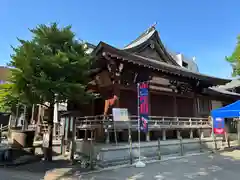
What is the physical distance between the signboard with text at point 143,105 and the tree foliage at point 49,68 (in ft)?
9.57

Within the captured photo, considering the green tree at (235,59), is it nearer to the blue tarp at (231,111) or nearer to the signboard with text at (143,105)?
the blue tarp at (231,111)

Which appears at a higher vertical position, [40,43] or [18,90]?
[40,43]

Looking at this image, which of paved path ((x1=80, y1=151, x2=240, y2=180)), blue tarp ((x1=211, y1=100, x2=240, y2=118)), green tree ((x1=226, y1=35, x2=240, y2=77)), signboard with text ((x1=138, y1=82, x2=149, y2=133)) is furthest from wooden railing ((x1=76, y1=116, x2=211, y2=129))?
green tree ((x1=226, y1=35, x2=240, y2=77))

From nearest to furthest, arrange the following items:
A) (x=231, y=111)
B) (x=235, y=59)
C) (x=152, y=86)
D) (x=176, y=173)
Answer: (x=176, y=173)
(x=231, y=111)
(x=152, y=86)
(x=235, y=59)

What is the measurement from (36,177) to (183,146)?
8.34 meters

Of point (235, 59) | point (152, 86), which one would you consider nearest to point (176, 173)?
point (152, 86)

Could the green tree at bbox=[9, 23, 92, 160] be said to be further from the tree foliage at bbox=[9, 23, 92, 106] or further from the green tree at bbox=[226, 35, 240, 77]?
the green tree at bbox=[226, 35, 240, 77]

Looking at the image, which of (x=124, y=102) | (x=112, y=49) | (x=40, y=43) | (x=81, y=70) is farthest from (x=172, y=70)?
(x=40, y=43)

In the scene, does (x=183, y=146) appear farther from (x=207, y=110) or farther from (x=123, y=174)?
(x=207, y=110)

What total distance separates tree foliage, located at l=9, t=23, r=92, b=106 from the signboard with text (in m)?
2.92

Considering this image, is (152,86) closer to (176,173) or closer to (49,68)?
(49,68)

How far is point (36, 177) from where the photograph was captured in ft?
29.6

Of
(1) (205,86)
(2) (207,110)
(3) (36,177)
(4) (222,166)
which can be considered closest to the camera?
(4) (222,166)

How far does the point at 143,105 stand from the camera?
9.79 meters
